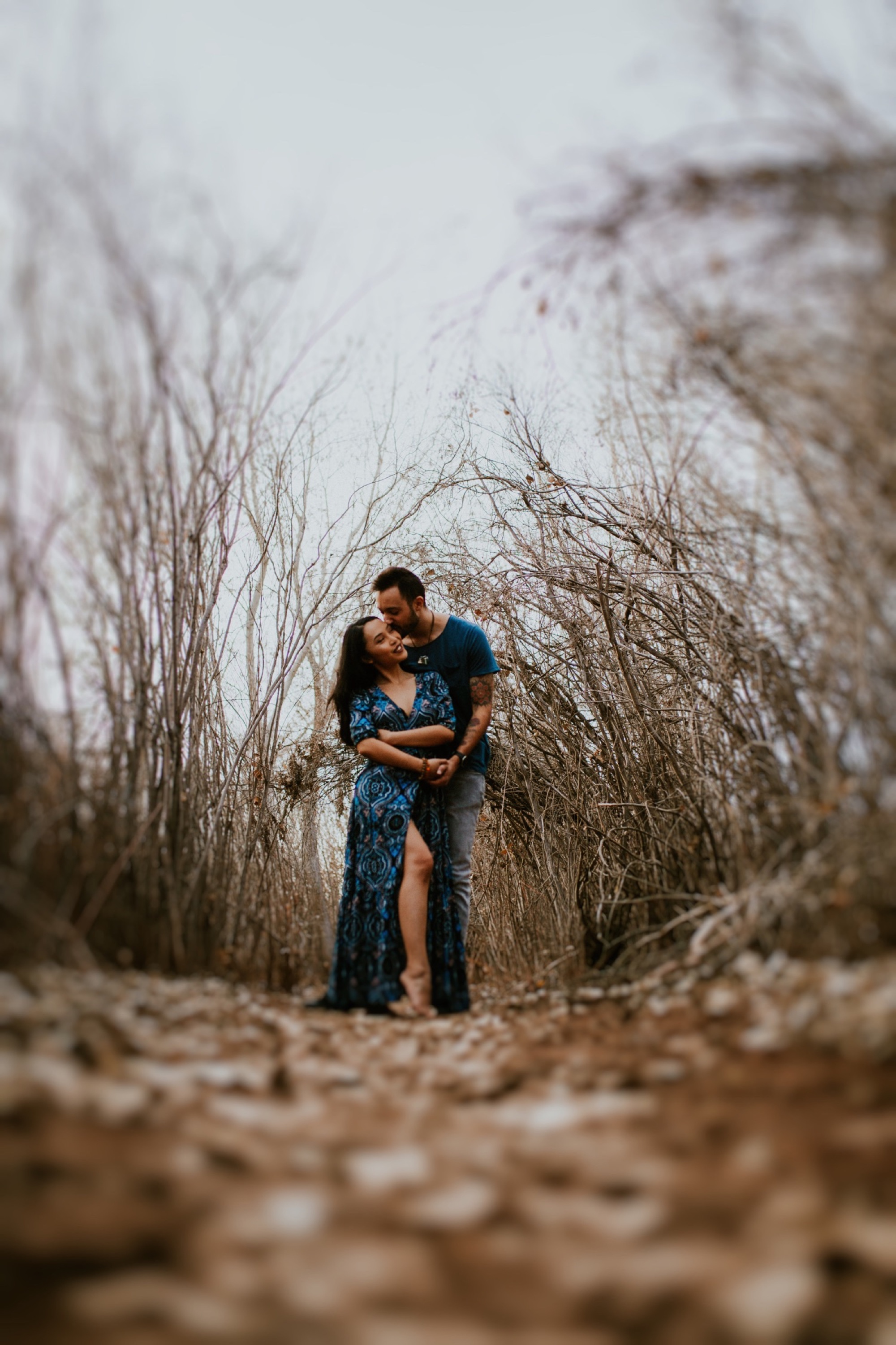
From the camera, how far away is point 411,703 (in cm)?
318

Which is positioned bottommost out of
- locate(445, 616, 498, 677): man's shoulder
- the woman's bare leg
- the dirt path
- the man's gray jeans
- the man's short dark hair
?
the dirt path

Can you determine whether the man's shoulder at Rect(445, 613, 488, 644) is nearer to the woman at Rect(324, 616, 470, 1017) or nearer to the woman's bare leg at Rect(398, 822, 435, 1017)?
the woman at Rect(324, 616, 470, 1017)

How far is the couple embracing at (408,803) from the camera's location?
2.94 metres

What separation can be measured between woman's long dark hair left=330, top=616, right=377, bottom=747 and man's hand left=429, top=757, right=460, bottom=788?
338mm

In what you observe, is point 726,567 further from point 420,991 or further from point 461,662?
point 420,991

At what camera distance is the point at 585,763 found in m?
3.72

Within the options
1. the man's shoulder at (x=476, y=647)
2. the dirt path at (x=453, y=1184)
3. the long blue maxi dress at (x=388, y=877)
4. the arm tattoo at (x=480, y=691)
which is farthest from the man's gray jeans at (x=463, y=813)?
the dirt path at (x=453, y=1184)

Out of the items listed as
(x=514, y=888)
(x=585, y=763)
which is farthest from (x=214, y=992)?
(x=514, y=888)

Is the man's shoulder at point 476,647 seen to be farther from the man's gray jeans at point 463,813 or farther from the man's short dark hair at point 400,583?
the man's gray jeans at point 463,813

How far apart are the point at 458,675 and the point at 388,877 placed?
0.77 meters

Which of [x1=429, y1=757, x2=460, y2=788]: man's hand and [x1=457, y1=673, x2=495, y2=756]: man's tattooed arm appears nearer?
[x1=429, y1=757, x2=460, y2=788]: man's hand

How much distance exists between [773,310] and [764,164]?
0.91ft

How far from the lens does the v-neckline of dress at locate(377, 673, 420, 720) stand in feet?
10.2

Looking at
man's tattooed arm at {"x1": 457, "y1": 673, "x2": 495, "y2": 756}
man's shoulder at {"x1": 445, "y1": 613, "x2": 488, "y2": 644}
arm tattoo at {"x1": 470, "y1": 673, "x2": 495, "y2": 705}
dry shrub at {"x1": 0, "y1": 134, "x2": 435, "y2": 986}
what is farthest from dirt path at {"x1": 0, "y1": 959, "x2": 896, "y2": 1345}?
man's shoulder at {"x1": 445, "y1": 613, "x2": 488, "y2": 644}
